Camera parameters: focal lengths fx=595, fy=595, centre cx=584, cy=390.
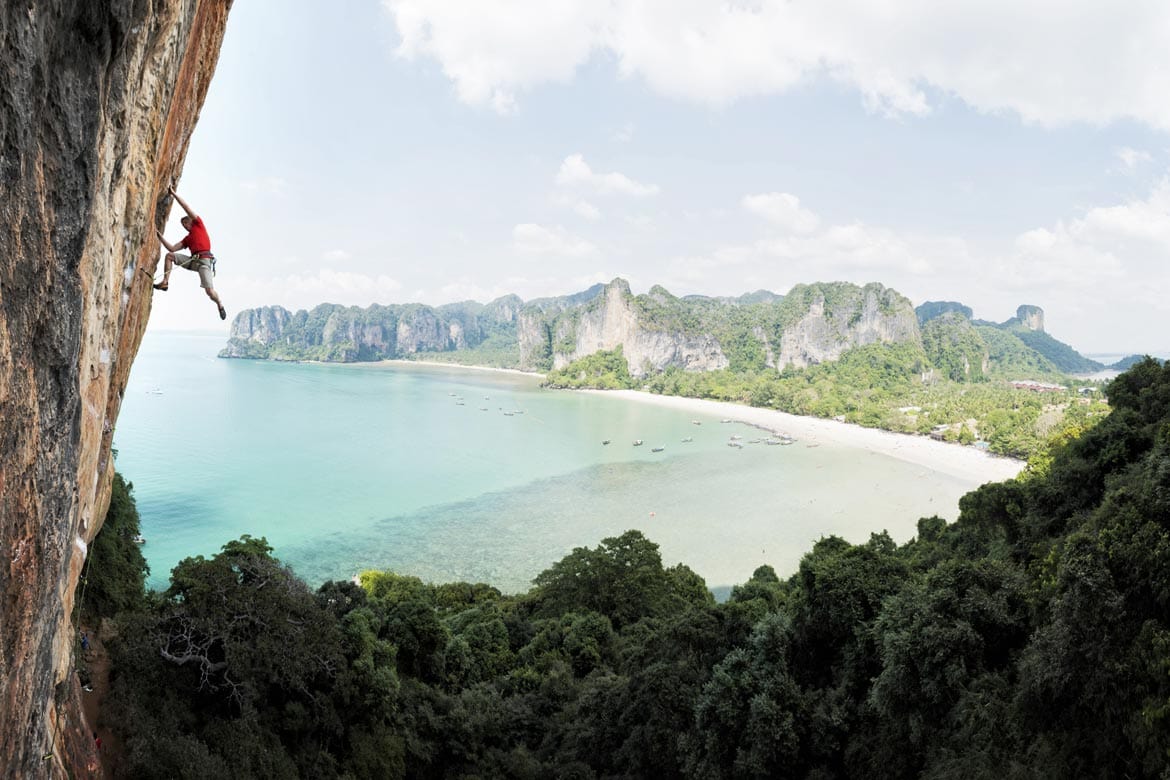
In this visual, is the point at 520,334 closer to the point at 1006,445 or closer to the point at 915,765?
the point at 1006,445

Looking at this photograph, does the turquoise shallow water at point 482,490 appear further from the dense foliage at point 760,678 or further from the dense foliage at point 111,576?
the dense foliage at point 760,678

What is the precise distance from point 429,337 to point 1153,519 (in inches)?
6618

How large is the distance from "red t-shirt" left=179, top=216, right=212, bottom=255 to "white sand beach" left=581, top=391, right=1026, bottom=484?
43296 millimetres

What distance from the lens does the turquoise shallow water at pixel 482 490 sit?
2545 centimetres

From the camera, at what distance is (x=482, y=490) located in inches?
1366

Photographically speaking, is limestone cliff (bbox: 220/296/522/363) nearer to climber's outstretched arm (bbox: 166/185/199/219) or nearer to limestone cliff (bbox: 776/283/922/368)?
limestone cliff (bbox: 776/283/922/368)

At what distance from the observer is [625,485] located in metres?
36.8

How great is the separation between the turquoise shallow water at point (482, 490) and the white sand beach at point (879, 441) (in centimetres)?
275

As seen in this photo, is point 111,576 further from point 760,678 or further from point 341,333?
point 341,333

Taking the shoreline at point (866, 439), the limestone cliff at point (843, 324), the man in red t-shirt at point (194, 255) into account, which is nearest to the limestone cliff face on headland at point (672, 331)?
the limestone cliff at point (843, 324)

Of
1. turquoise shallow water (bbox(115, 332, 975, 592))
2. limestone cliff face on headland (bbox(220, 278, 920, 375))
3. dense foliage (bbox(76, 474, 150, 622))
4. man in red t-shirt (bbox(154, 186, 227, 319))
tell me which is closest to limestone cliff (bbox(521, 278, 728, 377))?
limestone cliff face on headland (bbox(220, 278, 920, 375))

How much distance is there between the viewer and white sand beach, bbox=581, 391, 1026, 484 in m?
41.2

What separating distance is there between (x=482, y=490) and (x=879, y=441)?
3655 cm

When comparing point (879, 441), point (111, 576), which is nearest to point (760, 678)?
point (111, 576)
